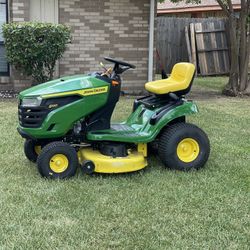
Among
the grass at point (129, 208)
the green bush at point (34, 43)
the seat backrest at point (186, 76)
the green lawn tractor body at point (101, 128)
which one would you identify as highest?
the green bush at point (34, 43)

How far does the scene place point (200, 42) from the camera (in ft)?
55.8

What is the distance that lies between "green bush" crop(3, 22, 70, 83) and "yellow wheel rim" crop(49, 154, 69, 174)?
210 inches

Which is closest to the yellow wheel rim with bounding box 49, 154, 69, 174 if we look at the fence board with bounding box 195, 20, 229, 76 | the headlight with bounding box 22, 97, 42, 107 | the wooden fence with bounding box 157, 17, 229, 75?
the headlight with bounding box 22, 97, 42, 107

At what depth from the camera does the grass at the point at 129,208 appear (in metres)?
3.51

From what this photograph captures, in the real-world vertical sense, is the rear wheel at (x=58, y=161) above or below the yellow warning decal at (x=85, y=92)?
below

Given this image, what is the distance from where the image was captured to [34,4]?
10.6 m

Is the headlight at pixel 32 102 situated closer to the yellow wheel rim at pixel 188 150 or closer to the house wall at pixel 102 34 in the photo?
the yellow wheel rim at pixel 188 150

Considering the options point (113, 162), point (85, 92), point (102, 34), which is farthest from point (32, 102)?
point (102, 34)

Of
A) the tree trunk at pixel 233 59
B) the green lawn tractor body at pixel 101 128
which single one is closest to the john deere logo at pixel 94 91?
the green lawn tractor body at pixel 101 128

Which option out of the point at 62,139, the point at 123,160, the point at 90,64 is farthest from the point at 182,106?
the point at 90,64

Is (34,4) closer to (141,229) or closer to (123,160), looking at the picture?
(123,160)

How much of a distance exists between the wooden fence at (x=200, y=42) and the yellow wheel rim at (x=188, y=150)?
1200 cm

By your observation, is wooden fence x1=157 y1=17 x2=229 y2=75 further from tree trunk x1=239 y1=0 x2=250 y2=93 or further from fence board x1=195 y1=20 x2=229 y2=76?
tree trunk x1=239 y1=0 x2=250 y2=93

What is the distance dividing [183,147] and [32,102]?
1.69 meters
